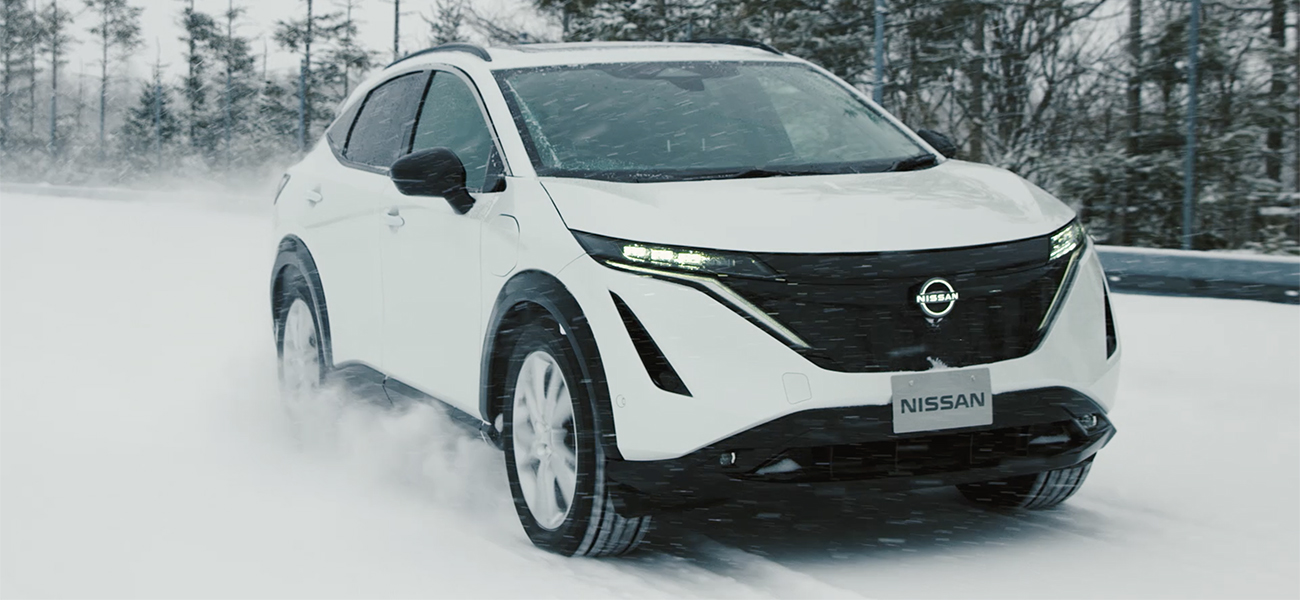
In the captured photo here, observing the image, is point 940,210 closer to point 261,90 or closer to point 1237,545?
point 1237,545

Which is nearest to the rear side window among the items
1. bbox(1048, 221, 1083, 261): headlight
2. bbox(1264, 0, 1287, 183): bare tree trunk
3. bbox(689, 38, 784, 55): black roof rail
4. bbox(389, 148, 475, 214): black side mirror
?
bbox(389, 148, 475, 214): black side mirror

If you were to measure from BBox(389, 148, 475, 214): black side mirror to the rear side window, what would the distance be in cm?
94

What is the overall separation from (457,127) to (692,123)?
897mm

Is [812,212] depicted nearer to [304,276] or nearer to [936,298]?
[936,298]

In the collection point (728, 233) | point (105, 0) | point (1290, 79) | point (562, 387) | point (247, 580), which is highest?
point (105, 0)

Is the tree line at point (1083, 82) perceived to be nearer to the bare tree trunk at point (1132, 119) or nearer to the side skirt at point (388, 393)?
the bare tree trunk at point (1132, 119)

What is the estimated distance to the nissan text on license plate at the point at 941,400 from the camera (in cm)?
429

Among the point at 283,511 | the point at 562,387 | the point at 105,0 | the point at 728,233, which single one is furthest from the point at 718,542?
the point at 105,0

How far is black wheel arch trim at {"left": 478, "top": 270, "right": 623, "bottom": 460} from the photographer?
14.6 feet

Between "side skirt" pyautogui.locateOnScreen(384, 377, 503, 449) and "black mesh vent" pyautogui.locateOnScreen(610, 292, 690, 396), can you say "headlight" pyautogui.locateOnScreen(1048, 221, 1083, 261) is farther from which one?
"side skirt" pyautogui.locateOnScreen(384, 377, 503, 449)

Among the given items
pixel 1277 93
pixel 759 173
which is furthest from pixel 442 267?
pixel 1277 93

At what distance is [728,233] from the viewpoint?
4.36m

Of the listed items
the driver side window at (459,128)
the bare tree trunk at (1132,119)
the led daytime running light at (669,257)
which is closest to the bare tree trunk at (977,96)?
→ the bare tree trunk at (1132,119)

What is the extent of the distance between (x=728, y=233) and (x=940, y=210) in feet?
2.16
